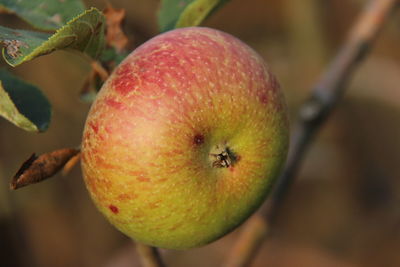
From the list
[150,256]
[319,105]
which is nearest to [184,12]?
[150,256]

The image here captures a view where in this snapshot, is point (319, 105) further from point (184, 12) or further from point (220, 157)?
point (220, 157)

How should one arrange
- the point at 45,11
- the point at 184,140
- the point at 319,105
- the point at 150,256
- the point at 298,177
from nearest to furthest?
the point at 184,140
the point at 150,256
the point at 45,11
the point at 319,105
the point at 298,177

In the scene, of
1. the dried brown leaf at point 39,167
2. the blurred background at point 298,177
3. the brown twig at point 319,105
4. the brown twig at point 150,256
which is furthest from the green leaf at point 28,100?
the blurred background at point 298,177

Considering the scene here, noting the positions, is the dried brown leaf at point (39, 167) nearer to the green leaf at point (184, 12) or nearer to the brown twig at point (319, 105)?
the green leaf at point (184, 12)

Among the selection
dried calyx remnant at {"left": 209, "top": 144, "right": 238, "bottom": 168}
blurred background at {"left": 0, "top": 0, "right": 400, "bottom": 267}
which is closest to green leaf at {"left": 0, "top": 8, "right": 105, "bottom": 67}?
dried calyx remnant at {"left": 209, "top": 144, "right": 238, "bottom": 168}

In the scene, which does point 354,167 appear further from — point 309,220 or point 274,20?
point 274,20
